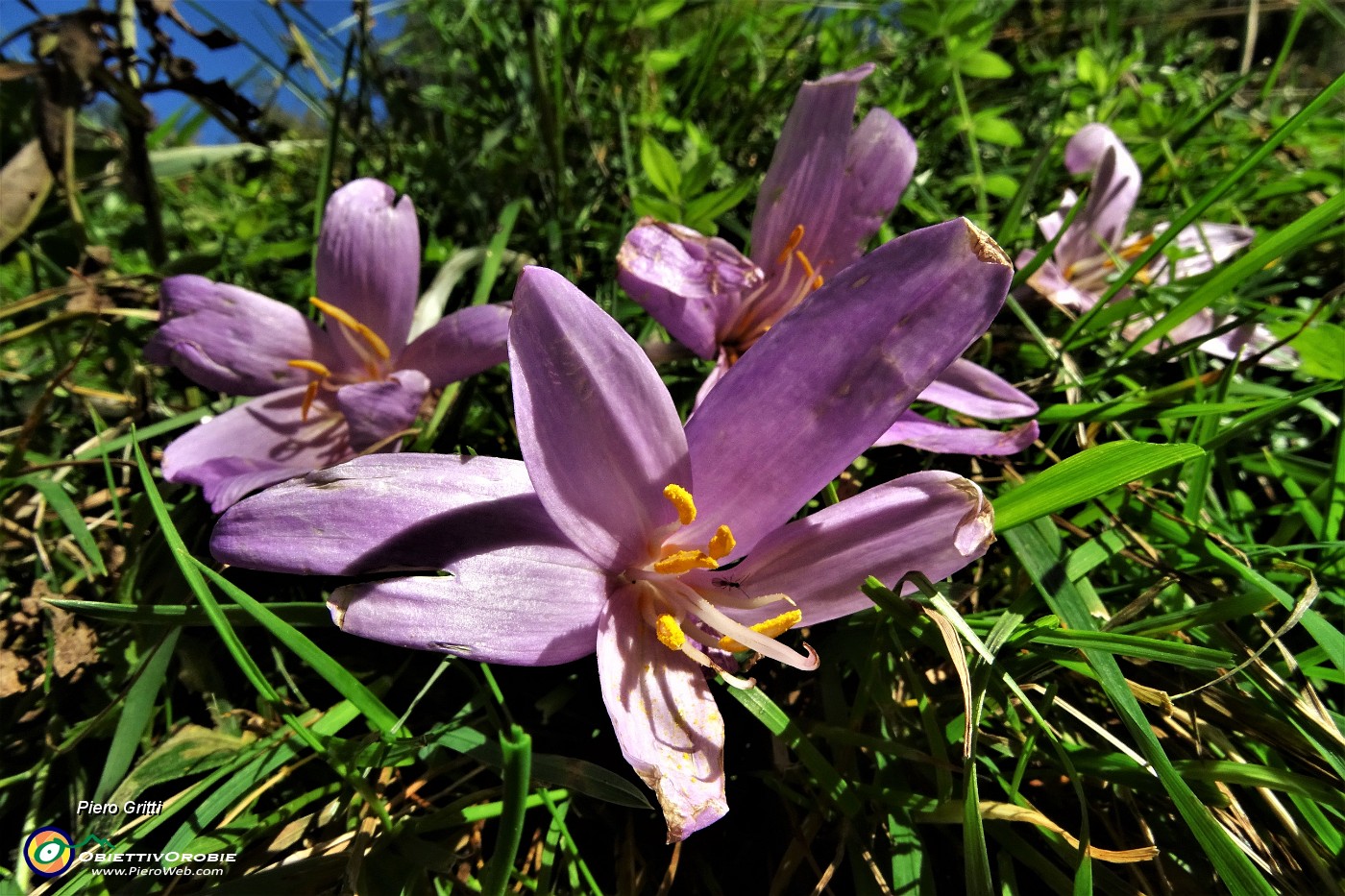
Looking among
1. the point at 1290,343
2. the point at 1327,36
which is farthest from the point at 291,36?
the point at 1327,36

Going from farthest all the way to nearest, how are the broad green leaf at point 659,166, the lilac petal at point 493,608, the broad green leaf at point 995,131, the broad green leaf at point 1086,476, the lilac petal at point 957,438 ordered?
the broad green leaf at point 995,131
the broad green leaf at point 659,166
the lilac petal at point 957,438
the broad green leaf at point 1086,476
the lilac petal at point 493,608

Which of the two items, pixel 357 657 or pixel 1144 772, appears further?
pixel 357 657

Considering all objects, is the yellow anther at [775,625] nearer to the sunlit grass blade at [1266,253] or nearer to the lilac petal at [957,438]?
the lilac petal at [957,438]

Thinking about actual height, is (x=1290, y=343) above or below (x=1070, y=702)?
above

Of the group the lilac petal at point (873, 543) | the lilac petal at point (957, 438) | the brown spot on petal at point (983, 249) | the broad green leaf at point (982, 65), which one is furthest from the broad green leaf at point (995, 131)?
the lilac petal at point (873, 543)

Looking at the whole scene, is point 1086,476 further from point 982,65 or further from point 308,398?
point 982,65

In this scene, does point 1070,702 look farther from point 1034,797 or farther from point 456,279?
point 456,279

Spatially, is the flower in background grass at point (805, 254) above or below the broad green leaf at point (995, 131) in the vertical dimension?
below

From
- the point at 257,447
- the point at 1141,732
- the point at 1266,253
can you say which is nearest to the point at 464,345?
the point at 257,447
